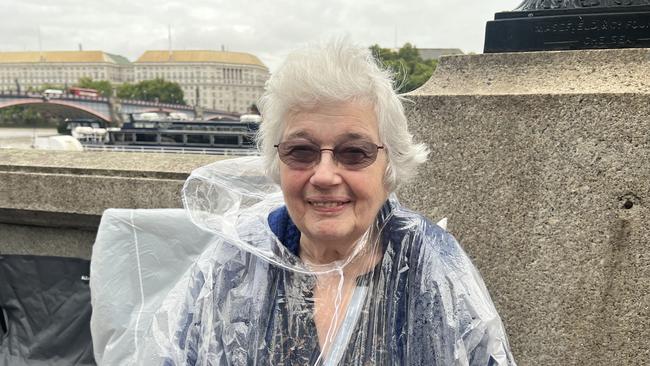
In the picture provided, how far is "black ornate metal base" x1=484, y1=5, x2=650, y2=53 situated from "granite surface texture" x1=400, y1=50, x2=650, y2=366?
0.10 m

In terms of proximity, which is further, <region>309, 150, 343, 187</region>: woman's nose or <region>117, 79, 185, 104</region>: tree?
<region>117, 79, 185, 104</region>: tree

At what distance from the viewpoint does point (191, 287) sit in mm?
1547

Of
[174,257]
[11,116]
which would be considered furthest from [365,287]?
[11,116]

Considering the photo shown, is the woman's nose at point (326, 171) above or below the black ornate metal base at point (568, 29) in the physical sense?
below

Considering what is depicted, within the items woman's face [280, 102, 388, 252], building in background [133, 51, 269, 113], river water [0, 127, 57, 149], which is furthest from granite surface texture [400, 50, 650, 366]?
building in background [133, 51, 269, 113]

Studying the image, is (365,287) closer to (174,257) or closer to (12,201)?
(174,257)

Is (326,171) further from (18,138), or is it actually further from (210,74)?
(210,74)

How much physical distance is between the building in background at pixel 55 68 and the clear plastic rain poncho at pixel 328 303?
133794mm

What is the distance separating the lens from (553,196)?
1963 mm

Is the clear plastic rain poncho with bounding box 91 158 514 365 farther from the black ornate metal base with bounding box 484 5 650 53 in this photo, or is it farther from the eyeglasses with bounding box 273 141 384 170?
the black ornate metal base with bounding box 484 5 650 53

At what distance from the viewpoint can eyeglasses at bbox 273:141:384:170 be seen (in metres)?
1.37

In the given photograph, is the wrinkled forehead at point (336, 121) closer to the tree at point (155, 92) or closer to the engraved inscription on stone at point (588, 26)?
the engraved inscription on stone at point (588, 26)

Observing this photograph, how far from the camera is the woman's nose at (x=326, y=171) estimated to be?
137 centimetres

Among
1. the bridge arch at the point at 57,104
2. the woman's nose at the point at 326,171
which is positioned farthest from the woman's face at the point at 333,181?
the bridge arch at the point at 57,104
